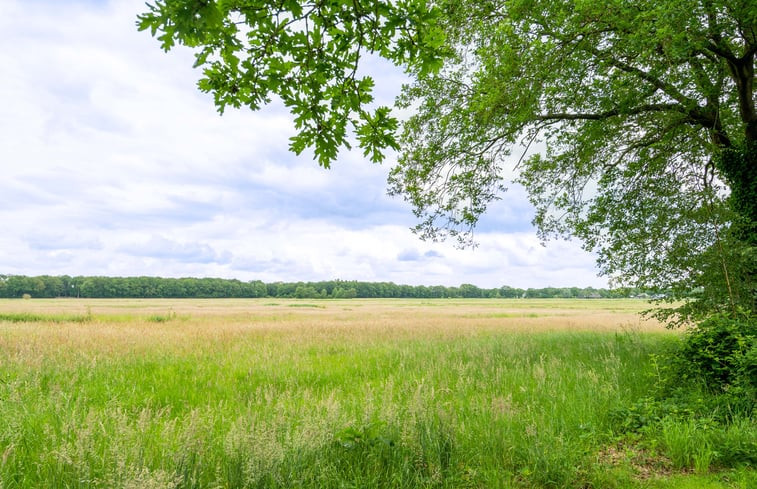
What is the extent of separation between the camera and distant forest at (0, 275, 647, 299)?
107m

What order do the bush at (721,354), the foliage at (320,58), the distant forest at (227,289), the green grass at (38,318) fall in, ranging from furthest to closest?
1. the distant forest at (227,289)
2. the green grass at (38,318)
3. the bush at (721,354)
4. the foliage at (320,58)

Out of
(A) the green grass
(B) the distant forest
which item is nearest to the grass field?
(A) the green grass

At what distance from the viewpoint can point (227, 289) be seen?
11750 cm

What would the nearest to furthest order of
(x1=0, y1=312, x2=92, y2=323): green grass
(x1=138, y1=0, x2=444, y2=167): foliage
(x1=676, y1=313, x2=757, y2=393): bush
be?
(x1=138, y1=0, x2=444, y2=167): foliage
(x1=676, y1=313, x2=757, y2=393): bush
(x1=0, y1=312, x2=92, y2=323): green grass

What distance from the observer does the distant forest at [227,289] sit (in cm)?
10681

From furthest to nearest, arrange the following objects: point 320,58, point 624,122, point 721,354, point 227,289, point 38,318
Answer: point 227,289 < point 38,318 < point 624,122 < point 721,354 < point 320,58

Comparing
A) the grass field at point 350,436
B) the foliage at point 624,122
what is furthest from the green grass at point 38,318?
the foliage at point 624,122

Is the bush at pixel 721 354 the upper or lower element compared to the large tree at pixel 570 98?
lower

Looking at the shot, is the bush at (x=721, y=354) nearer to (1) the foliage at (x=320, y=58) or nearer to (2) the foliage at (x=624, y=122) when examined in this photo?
(2) the foliage at (x=624, y=122)

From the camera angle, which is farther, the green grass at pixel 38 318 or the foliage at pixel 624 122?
the green grass at pixel 38 318

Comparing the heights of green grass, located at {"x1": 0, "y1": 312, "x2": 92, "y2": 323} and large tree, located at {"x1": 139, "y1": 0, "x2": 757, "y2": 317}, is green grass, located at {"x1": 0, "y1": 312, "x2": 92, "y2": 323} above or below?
→ below

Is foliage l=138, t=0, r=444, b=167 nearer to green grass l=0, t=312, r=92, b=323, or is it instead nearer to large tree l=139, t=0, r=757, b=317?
large tree l=139, t=0, r=757, b=317

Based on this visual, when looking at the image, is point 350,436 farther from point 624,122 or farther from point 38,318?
point 38,318

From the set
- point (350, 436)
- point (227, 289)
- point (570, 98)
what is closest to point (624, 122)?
point (570, 98)
